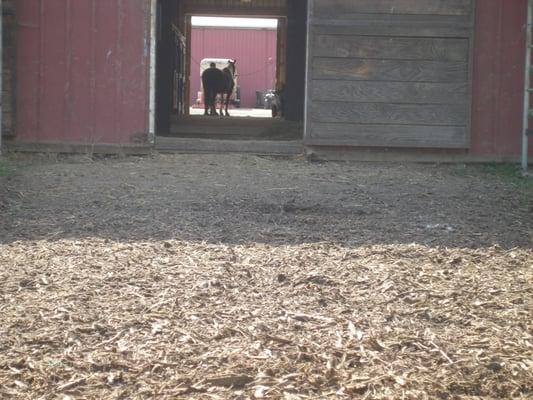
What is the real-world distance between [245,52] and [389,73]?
112ft

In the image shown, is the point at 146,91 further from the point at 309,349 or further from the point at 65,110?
the point at 309,349

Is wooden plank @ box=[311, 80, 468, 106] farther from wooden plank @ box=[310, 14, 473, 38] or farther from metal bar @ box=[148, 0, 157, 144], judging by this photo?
metal bar @ box=[148, 0, 157, 144]

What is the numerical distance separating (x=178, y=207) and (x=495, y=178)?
12.9 feet

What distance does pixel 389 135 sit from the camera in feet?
30.9

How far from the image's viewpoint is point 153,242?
499cm

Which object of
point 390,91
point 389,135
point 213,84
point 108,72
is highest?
point 213,84

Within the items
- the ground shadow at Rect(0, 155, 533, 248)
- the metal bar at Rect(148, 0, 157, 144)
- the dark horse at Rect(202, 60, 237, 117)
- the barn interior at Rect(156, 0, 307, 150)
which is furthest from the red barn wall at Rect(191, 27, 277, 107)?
the ground shadow at Rect(0, 155, 533, 248)

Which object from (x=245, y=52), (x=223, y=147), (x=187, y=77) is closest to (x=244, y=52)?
(x=245, y=52)

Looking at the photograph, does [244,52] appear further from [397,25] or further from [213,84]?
[397,25]

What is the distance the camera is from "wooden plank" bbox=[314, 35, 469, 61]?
30.6 ft

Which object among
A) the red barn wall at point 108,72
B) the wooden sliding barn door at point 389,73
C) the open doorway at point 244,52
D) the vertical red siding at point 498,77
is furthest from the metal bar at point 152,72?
the open doorway at point 244,52

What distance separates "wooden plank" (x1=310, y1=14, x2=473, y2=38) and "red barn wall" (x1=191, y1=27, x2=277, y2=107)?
108ft

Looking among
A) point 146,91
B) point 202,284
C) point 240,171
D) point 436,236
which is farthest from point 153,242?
point 146,91

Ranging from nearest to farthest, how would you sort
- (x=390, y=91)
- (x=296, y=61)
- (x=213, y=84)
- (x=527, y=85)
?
1. (x=527, y=85)
2. (x=390, y=91)
3. (x=296, y=61)
4. (x=213, y=84)
